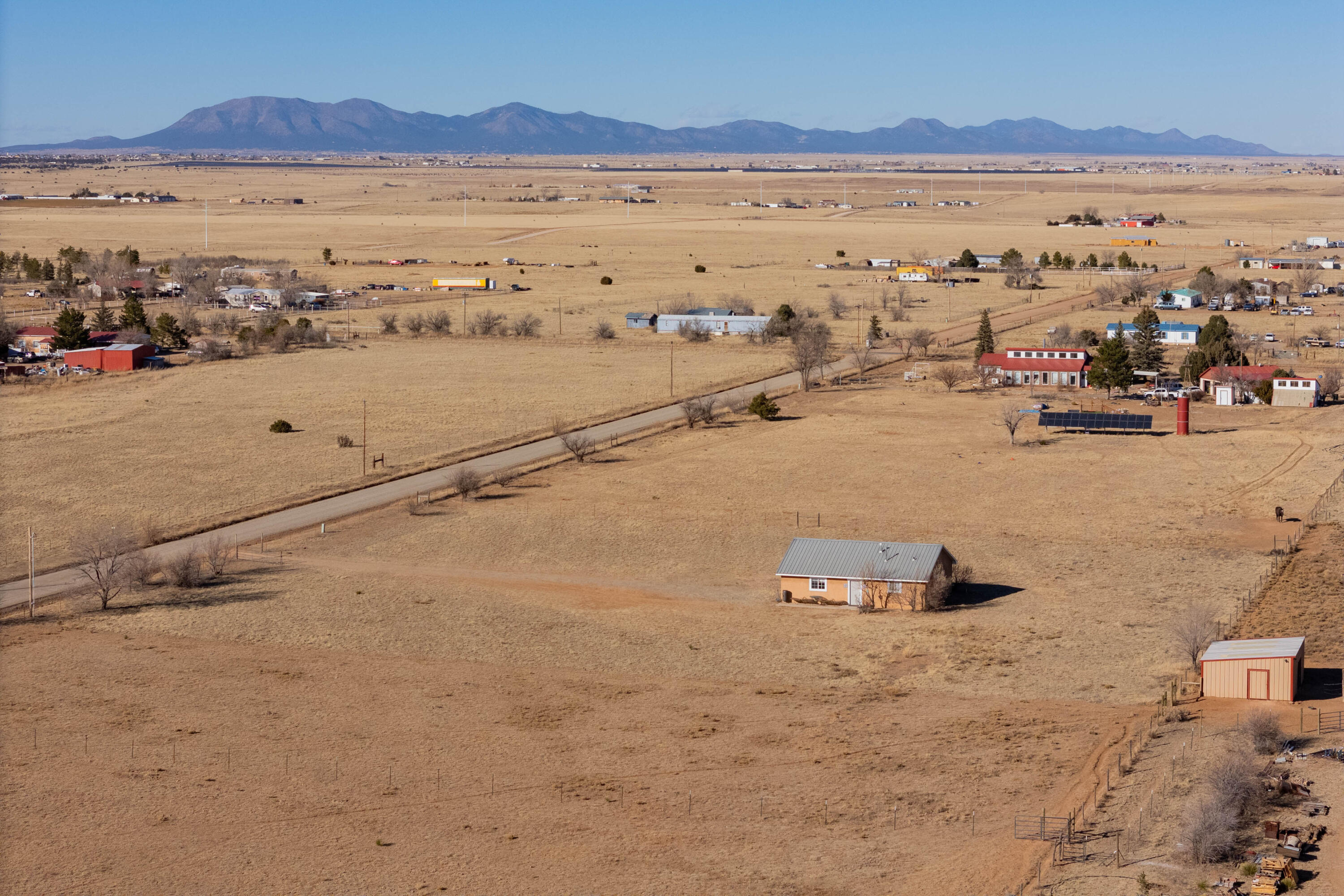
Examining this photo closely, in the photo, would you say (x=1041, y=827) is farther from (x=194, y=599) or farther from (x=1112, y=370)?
(x=1112, y=370)

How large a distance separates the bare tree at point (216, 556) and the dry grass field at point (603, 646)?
59cm

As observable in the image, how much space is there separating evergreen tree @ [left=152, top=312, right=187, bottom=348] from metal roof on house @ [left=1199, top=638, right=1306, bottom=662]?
7131 centimetres

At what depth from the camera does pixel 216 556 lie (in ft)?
137

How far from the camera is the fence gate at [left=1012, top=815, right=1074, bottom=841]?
2483 centimetres

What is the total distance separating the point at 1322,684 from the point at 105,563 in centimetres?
3220

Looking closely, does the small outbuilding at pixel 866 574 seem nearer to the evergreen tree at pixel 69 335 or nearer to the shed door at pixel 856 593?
the shed door at pixel 856 593

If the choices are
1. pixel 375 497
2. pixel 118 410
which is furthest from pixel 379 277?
pixel 375 497

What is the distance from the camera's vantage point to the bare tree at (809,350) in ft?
248

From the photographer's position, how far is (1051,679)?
33.2 m

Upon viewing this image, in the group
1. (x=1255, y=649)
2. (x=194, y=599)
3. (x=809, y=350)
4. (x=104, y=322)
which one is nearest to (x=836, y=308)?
(x=809, y=350)

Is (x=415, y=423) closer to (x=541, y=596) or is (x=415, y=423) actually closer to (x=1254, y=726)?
(x=541, y=596)

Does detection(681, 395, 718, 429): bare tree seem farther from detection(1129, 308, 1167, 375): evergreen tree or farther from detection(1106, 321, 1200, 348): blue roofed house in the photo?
detection(1106, 321, 1200, 348): blue roofed house

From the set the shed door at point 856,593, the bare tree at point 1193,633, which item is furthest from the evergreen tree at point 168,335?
the bare tree at point 1193,633

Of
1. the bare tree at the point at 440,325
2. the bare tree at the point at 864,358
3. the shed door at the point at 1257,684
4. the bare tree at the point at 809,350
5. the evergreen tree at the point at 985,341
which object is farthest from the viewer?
the bare tree at the point at 440,325
